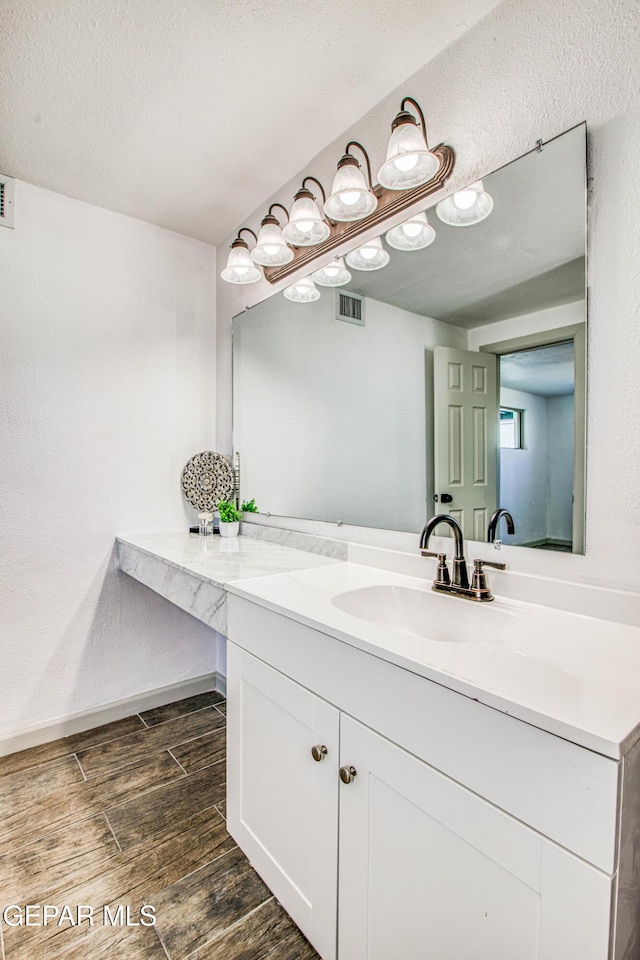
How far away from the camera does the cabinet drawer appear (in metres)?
0.60

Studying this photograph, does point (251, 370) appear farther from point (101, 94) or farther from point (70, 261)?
point (101, 94)

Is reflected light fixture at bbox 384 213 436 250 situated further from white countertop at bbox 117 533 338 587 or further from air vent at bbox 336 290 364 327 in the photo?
white countertop at bbox 117 533 338 587

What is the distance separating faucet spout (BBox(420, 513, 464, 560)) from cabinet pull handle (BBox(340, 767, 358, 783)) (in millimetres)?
515

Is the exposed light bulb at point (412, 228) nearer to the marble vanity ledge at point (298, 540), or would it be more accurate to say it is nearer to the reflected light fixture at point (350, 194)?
the reflected light fixture at point (350, 194)

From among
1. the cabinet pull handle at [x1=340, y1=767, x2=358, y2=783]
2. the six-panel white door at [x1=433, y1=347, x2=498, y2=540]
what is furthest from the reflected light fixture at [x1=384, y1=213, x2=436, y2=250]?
the cabinet pull handle at [x1=340, y1=767, x2=358, y2=783]

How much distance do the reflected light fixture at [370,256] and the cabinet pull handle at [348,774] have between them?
146 cm

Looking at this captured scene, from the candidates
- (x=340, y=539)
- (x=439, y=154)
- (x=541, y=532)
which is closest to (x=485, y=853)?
(x=541, y=532)

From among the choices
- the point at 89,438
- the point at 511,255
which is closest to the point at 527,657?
the point at 511,255

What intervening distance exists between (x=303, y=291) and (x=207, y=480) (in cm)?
106

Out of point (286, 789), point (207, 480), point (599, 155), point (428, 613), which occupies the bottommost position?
point (286, 789)

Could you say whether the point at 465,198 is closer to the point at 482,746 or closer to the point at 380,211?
the point at 380,211

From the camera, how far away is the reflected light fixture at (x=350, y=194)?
144 cm

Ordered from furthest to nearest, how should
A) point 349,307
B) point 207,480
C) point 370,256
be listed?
point 207,480, point 349,307, point 370,256

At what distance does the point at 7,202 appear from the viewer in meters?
1.94
